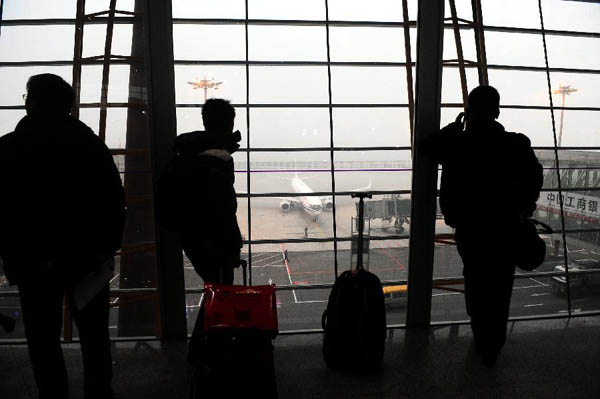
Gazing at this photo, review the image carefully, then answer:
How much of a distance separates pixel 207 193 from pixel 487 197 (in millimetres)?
1445

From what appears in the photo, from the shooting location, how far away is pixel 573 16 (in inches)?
132

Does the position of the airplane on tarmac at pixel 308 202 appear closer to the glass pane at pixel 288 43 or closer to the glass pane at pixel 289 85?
the glass pane at pixel 289 85

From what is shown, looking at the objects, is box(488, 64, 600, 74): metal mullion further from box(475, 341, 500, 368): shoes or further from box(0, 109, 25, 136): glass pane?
box(0, 109, 25, 136): glass pane

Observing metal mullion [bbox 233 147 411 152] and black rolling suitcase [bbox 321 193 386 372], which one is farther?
metal mullion [bbox 233 147 411 152]

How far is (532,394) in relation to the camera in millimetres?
2061

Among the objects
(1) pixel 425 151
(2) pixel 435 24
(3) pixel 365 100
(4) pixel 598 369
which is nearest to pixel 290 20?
(3) pixel 365 100

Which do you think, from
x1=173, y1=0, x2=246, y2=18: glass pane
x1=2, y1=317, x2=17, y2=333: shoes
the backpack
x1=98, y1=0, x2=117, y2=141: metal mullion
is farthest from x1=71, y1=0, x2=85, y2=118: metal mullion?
the backpack

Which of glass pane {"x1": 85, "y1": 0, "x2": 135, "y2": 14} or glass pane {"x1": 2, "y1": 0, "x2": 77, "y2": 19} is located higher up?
glass pane {"x1": 85, "y1": 0, "x2": 135, "y2": 14}

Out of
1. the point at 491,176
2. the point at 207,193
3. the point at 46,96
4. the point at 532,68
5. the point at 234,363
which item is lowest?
the point at 234,363

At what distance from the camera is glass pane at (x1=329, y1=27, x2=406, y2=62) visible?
3.06 m

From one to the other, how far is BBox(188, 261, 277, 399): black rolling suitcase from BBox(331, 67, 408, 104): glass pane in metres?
1.85

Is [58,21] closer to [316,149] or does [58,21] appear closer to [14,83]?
[14,83]

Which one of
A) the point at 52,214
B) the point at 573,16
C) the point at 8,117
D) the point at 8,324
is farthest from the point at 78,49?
the point at 573,16

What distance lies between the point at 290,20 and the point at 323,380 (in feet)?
7.83
